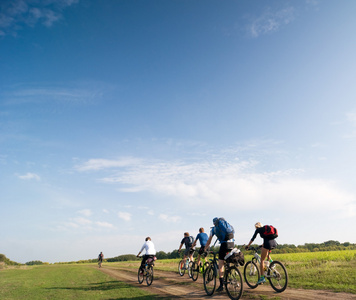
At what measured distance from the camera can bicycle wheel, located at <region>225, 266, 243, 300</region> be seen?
28.6 ft

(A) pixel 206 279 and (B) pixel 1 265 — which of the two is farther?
(B) pixel 1 265

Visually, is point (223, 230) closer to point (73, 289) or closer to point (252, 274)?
point (252, 274)

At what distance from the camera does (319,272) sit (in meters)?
13.2

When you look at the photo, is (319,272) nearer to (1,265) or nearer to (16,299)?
(16,299)

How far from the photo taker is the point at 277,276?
→ 959 centimetres

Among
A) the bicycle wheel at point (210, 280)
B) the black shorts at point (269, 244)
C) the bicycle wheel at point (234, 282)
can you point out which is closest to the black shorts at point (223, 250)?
the bicycle wheel at point (234, 282)

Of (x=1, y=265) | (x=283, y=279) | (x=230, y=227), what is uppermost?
(x=230, y=227)

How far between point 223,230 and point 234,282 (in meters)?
1.78

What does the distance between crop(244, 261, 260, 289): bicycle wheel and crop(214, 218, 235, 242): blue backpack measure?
2434 mm

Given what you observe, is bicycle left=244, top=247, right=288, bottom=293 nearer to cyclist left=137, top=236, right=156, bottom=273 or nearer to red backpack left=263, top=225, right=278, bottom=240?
red backpack left=263, top=225, right=278, bottom=240

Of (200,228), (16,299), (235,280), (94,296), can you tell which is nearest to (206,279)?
(235,280)

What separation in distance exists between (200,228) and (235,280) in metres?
5.86

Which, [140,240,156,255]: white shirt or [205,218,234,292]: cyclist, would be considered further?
[140,240,156,255]: white shirt

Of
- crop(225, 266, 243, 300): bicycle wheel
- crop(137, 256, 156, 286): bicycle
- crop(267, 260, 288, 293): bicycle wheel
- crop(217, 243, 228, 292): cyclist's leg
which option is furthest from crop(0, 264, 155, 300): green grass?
crop(267, 260, 288, 293): bicycle wheel
